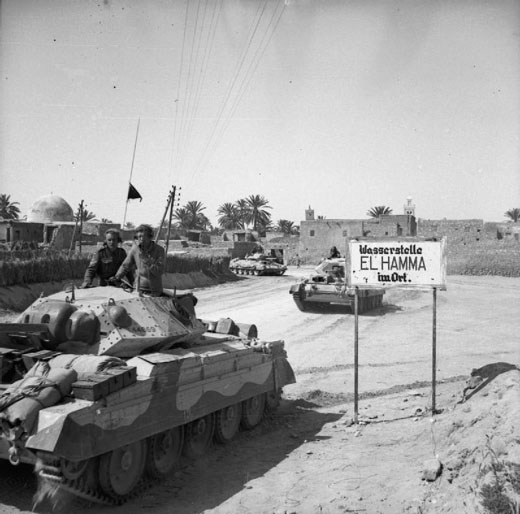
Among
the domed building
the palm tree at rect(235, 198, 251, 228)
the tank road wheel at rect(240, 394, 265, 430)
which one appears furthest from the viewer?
the palm tree at rect(235, 198, 251, 228)

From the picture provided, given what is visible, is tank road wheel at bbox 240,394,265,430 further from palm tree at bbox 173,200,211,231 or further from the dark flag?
palm tree at bbox 173,200,211,231

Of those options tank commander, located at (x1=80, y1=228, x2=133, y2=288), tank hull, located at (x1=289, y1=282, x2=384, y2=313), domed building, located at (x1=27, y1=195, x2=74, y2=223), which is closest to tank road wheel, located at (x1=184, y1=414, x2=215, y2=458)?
tank commander, located at (x1=80, y1=228, x2=133, y2=288)

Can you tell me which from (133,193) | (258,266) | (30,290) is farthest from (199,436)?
(258,266)

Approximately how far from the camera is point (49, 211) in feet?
162

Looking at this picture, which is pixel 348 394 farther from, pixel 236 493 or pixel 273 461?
pixel 236 493

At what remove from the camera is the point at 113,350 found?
6.83 meters

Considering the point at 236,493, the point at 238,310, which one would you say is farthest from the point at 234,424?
the point at 238,310

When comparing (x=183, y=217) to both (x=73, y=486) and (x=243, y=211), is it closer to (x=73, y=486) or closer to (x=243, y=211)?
(x=243, y=211)

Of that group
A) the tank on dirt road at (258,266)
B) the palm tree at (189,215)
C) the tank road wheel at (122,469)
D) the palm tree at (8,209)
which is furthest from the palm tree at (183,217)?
the tank road wheel at (122,469)

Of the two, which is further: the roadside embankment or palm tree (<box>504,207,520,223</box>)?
palm tree (<box>504,207,520,223</box>)

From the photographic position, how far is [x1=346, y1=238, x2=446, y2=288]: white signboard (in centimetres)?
801

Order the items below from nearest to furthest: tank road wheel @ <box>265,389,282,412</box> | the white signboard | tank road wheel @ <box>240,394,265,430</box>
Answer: the white signboard
tank road wheel @ <box>240,394,265,430</box>
tank road wheel @ <box>265,389,282,412</box>

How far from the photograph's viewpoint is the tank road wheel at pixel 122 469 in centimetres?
575

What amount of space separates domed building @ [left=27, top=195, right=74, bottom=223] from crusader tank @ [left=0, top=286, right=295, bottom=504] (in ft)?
142
